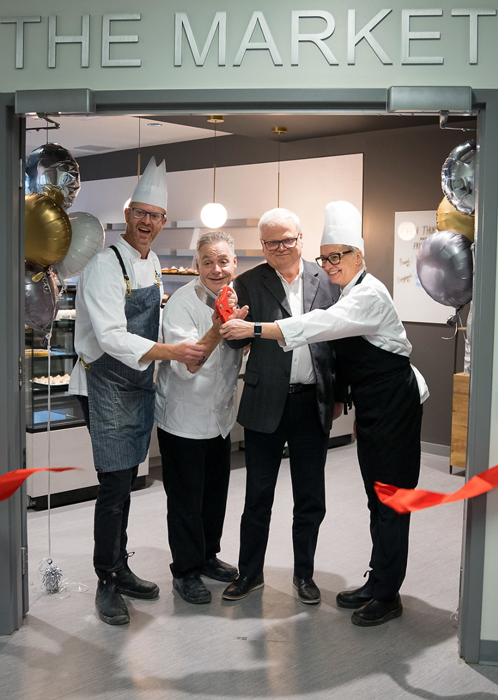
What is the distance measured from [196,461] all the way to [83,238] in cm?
116

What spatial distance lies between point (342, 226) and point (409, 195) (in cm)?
396

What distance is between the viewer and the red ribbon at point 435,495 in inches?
105

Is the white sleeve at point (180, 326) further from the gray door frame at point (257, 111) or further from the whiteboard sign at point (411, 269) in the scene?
the whiteboard sign at point (411, 269)

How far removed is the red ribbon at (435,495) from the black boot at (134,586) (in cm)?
125

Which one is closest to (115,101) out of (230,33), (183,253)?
(230,33)

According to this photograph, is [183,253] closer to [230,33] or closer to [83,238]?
[83,238]

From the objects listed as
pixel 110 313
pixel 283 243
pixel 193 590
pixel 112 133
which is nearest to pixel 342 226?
pixel 283 243

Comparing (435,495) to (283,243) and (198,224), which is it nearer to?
(283,243)

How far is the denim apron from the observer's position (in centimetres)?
320

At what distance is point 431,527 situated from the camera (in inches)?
177

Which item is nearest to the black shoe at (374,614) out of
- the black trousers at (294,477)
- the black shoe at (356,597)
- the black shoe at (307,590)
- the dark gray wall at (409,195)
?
the black shoe at (356,597)

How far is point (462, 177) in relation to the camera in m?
3.04

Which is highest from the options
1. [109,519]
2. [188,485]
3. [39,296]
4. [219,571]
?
[39,296]

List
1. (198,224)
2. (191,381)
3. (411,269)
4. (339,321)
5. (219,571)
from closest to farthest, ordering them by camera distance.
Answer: (339,321), (191,381), (219,571), (411,269), (198,224)
